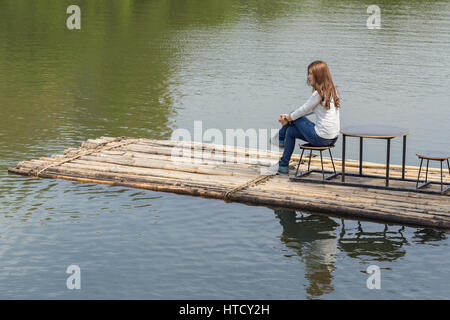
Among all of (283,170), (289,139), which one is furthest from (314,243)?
(283,170)

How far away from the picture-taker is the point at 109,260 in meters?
13.5

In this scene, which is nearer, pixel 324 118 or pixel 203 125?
pixel 324 118

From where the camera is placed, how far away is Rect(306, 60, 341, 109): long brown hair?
600 inches

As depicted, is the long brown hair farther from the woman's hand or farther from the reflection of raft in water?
the reflection of raft in water

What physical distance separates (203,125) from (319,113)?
363 inches

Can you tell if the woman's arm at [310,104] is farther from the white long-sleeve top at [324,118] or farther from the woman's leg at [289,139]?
the woman's leg at [289,139]

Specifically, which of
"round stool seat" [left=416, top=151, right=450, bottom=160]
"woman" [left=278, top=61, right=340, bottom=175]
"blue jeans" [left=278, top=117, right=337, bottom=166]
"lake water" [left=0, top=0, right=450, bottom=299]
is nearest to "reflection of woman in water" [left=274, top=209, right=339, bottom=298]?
"lake water" [left=0, top=0, right=450, bottom=299]

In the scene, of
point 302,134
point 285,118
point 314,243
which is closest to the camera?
point 314,243

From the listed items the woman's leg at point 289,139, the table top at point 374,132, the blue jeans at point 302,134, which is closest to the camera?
the table top at point 374,132

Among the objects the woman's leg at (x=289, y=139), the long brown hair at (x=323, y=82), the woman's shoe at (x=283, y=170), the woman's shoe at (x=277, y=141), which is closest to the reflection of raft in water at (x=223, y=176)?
the woman's shoe at (x=283, y=170)

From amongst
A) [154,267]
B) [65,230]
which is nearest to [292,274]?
[154,267]

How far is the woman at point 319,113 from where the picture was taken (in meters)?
15.3

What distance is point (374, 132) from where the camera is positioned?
14.9m

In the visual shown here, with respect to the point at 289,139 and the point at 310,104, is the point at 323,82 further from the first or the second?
the point at 289,139
